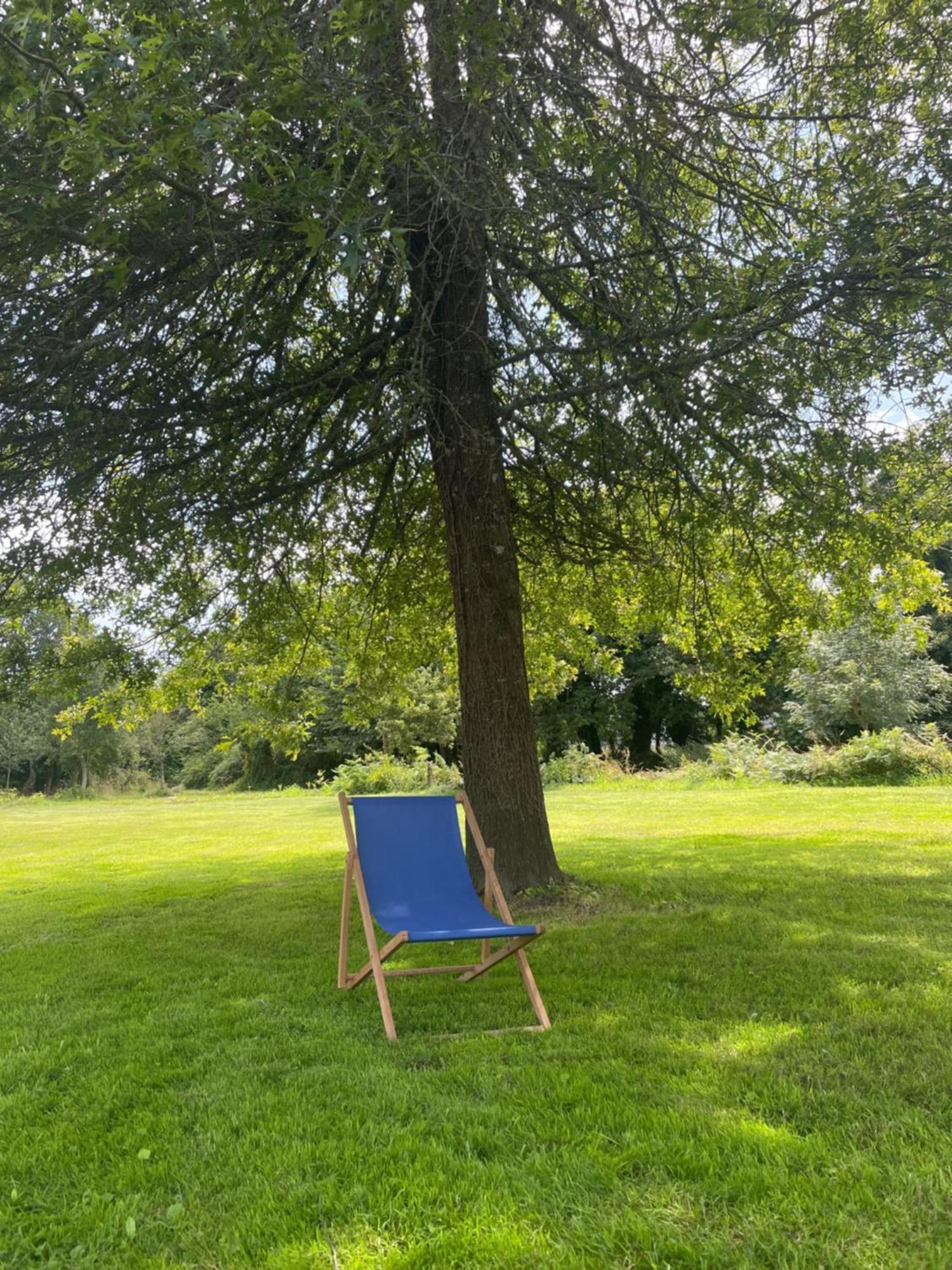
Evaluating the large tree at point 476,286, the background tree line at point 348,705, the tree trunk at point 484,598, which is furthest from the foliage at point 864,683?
the tree trunk at point 484,598

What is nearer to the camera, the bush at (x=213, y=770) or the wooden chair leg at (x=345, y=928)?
the wooden chair leg at (x=345, y=928)

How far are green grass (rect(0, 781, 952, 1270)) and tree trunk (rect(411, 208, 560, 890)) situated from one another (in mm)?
682

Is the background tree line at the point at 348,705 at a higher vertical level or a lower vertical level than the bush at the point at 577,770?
higher

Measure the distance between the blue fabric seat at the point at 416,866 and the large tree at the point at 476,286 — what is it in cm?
164

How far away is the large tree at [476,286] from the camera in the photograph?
367 cm

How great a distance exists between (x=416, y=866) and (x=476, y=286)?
14.9 ft

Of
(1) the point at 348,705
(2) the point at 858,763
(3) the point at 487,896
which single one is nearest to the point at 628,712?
(2) the point at 858,763

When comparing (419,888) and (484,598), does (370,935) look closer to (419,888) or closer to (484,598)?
(419,888)

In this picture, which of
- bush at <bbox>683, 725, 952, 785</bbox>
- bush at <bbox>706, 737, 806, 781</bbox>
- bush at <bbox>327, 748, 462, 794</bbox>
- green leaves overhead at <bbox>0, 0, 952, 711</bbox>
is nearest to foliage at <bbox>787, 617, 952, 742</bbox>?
bush at <bbox>683, 725, 952, 785</bbox>

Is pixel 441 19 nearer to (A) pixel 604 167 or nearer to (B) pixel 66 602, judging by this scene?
(A) pixel 604 167

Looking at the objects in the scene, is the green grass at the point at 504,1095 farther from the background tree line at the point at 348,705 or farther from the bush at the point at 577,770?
the bush at the point at 577,770

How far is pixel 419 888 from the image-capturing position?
4688 millimetres

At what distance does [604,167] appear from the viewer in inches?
162

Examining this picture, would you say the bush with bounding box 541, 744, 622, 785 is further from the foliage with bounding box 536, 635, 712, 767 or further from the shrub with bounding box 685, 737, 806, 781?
the foliage with bounding box 536, 635, 712, 767
